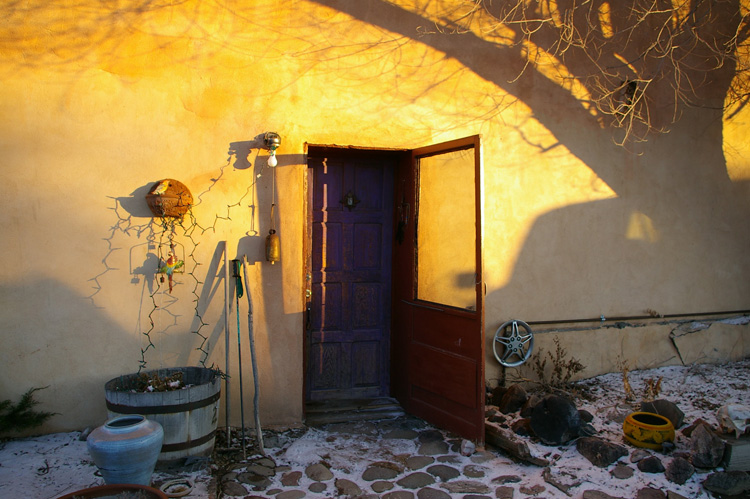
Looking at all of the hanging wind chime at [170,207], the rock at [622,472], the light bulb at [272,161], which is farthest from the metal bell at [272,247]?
the rock at [622,472]

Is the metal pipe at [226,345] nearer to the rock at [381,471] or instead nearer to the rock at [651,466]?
the rock at [381,471]

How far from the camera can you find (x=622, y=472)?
13.6 ft

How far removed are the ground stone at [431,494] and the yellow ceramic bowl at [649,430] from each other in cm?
165

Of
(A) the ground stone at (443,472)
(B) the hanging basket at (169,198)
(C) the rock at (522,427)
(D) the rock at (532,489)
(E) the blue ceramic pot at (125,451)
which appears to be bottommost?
(D) the rock at (532,489)

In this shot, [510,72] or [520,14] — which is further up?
[520,14]

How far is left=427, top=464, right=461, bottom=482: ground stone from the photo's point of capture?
13.9 ft

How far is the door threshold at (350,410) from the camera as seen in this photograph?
5.28 metres

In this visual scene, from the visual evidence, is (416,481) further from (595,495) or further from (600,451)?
(600,451)

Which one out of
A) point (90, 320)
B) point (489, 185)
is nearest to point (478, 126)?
point (489, 185)

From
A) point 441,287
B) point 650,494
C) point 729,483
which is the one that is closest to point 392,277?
point 441,287

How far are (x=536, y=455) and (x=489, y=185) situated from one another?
2637mm

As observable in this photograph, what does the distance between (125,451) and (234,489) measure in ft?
3.03

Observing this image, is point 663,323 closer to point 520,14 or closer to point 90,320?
point 520,14

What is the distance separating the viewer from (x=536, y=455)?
4402 mm
